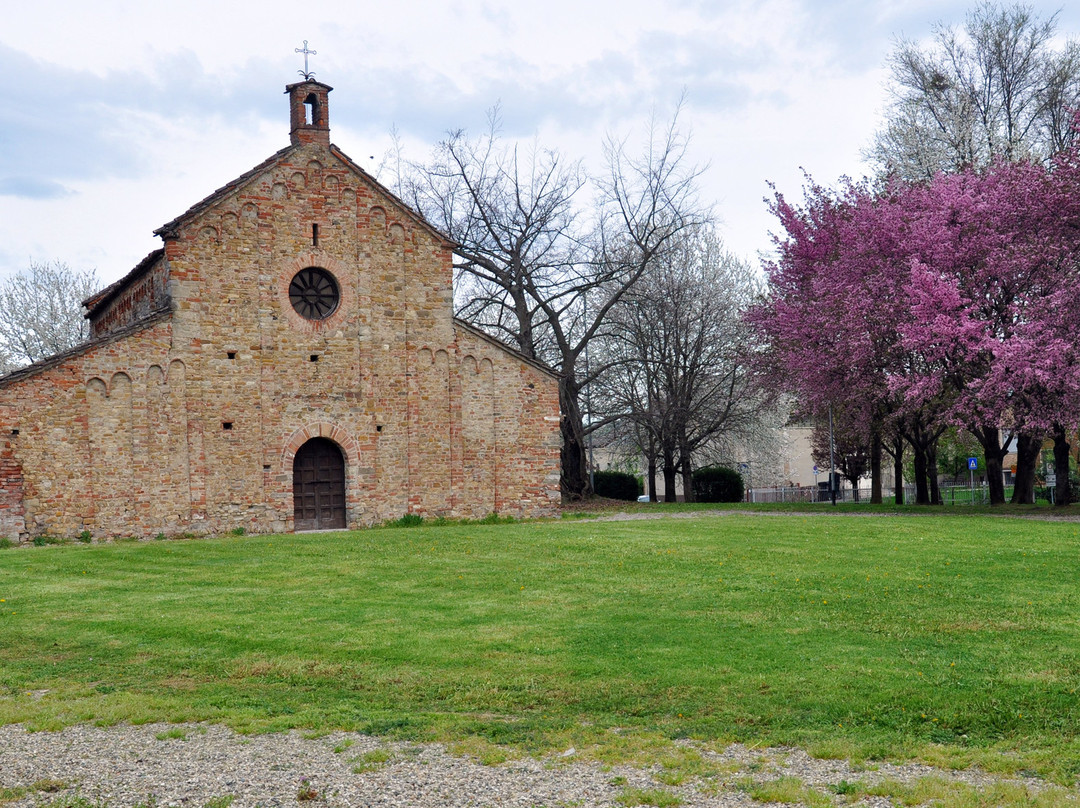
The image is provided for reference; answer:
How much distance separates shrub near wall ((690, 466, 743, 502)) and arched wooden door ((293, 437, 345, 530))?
22.6m

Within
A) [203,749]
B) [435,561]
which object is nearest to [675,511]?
[435,561]

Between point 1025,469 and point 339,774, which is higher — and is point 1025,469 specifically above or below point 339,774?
above

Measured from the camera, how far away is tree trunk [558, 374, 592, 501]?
120 feet

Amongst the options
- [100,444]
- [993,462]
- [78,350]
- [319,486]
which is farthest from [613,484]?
[78,350]

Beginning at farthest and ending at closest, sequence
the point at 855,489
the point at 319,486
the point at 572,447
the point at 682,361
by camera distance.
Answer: the point at 855,489, the point at 682,361, the point at 572,447, the point at 319,486

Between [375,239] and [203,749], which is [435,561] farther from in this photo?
[375,239]

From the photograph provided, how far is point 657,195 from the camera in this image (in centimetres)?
3528

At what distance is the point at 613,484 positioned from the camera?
46375mm

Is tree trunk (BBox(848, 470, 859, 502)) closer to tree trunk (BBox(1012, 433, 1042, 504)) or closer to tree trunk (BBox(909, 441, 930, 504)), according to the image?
tree trunk (BBox(909, 441, 930, 504))

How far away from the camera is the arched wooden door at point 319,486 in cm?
2477

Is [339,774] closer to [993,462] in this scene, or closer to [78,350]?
[78,350]

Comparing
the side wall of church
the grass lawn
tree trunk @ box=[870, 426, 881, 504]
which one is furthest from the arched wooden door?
tree trunk @ box=[870, 426, 881, 504]

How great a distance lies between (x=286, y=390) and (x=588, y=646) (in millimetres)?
16066

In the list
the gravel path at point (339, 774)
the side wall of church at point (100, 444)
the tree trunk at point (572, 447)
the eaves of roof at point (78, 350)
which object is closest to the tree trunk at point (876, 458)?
the tree trunk at point (572, 447)
